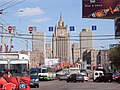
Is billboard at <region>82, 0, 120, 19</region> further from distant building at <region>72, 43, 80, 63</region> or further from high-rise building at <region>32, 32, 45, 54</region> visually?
distant building at <region>72, 43, 80, 63</region>

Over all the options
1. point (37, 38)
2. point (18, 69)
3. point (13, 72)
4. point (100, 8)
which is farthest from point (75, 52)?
point (13, 72)

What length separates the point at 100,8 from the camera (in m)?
61.1

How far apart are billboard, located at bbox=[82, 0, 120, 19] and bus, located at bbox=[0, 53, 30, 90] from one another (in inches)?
1646

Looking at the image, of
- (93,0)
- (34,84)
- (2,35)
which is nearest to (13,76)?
(34,84)

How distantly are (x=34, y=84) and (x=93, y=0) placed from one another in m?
26.8

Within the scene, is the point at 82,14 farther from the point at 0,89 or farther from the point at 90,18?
the point at 0,89

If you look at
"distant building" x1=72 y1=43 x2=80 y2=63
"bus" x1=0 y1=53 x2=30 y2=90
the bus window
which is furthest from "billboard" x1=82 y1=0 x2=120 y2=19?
"distant building" x1=72 y1=43 x2=80 y2=63

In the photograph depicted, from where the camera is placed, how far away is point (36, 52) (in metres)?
118

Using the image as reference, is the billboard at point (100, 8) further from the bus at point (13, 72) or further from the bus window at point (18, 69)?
the bus window at point (18, 69)

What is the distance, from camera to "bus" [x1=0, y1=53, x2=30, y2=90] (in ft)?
63.6

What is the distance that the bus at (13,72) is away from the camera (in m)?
19.4

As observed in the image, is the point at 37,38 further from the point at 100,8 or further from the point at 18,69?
the point at 18,69

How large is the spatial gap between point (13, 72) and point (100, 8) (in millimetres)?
43168

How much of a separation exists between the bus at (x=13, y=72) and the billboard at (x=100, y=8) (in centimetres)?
4180
